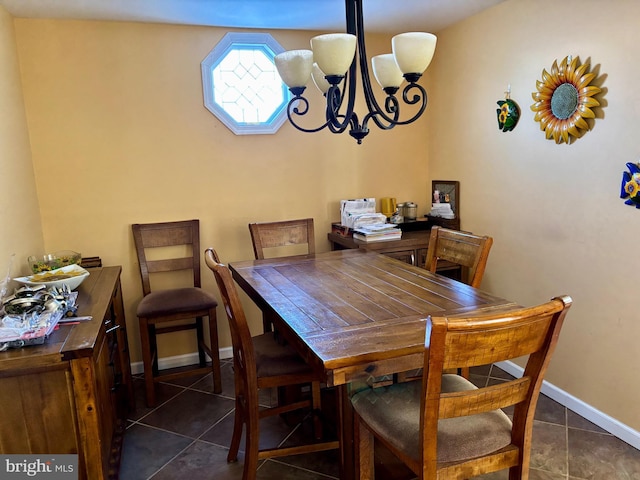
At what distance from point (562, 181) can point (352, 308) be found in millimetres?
1476

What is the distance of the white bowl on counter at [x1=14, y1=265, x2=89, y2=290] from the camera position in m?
2.13

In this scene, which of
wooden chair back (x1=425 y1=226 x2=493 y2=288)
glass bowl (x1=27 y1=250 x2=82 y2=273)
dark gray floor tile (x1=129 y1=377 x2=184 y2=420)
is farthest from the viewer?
dark gray floor tile (x1=129 y1=377 x2=184 y2=420)

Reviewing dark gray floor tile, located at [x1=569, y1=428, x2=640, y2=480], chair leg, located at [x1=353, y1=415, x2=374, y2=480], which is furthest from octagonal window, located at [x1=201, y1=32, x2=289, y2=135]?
dark gray floor tile, located at [x1=569, y1=428, x2=640, y2=480]

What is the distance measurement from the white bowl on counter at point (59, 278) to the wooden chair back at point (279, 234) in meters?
1.01

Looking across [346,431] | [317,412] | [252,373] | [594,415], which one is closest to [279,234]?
[317,412]

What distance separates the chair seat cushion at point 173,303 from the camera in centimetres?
278

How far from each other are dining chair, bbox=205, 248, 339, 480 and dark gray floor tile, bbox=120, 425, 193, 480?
1.10 feet

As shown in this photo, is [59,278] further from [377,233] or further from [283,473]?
[377,233]

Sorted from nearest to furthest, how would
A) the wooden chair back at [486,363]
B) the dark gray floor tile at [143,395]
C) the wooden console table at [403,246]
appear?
the wooden chair back at [486,363], the dark gray floor tile at [143,395], the wooden console table at [403,246]

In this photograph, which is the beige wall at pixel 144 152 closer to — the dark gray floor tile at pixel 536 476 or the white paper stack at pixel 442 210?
the white paper stack at pixel 442 210

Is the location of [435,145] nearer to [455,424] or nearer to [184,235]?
[184,235]

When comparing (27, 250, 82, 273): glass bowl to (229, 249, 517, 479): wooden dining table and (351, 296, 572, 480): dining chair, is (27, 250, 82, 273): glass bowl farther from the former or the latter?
(351, 296, 572, 480): dining chair

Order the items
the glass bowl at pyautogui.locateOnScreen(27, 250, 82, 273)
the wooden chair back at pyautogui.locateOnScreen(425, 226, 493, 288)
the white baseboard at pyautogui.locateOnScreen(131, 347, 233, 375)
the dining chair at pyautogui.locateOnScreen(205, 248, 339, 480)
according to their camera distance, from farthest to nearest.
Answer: the white baseboard at pyautogui.locateOnScreen(131, 347, 233, 375) < the glass bowl at pyautogui.locateOnScreen(27, 250, 82, 273) < the wooden chair back at pyautogui.locateOnScreen(425, 226, 493, 288) < the dining chair at pyautogui.locateOnScreen(205, 248, 339, 480)

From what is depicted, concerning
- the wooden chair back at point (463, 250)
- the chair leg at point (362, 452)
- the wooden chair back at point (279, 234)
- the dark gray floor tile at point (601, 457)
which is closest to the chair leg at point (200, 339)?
the wooden chair back at point (279, 234)
